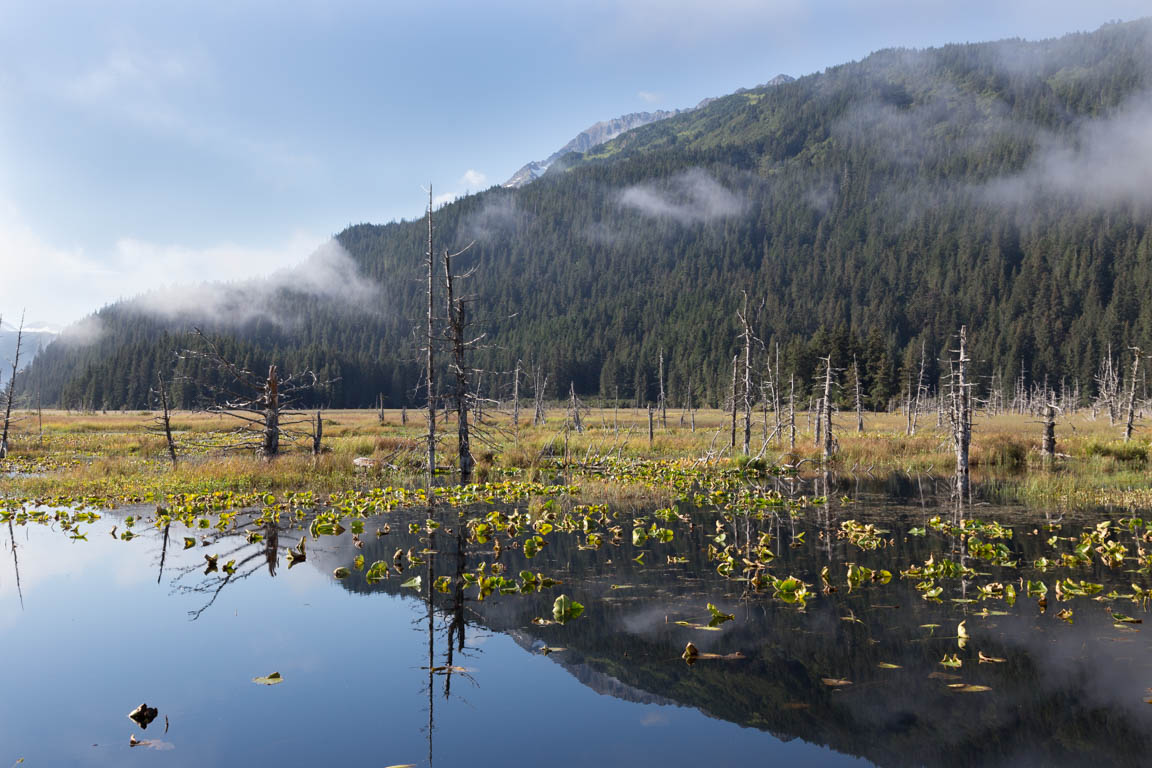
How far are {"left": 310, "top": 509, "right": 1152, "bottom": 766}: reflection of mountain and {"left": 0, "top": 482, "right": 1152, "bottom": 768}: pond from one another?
0.13 ft

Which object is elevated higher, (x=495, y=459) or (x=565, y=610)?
(x=495, y=459)

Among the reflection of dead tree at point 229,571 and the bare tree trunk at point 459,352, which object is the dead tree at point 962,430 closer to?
the bare tree trunk at point 459,352

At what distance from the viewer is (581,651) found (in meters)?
8.64

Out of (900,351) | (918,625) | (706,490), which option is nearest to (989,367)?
(900,351)

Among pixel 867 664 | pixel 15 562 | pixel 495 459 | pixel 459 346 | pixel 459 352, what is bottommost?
pixel 15 562

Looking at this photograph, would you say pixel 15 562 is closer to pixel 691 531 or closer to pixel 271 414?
pixel 691 531

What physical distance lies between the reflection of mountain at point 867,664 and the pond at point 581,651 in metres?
0.04

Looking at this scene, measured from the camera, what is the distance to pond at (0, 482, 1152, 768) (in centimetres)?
638

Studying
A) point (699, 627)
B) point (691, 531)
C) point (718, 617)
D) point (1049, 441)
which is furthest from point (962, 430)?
point (699, 627)

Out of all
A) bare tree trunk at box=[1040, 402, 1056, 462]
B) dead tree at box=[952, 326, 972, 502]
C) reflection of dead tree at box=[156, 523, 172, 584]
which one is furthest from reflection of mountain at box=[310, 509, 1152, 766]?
bare tree trunk at box=[1040, 402, 1056, 462]

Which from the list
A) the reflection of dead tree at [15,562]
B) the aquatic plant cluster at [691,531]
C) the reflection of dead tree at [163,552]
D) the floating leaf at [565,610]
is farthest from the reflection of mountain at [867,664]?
the reflection of dead tree at [15,562]

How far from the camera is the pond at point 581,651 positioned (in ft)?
20.9

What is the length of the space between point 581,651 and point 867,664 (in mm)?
3509

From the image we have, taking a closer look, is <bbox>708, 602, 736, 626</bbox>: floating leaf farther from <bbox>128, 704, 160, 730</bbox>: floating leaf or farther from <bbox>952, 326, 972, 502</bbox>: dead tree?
<bbox>952, 326, 972, 502</bbox>: dead tree
